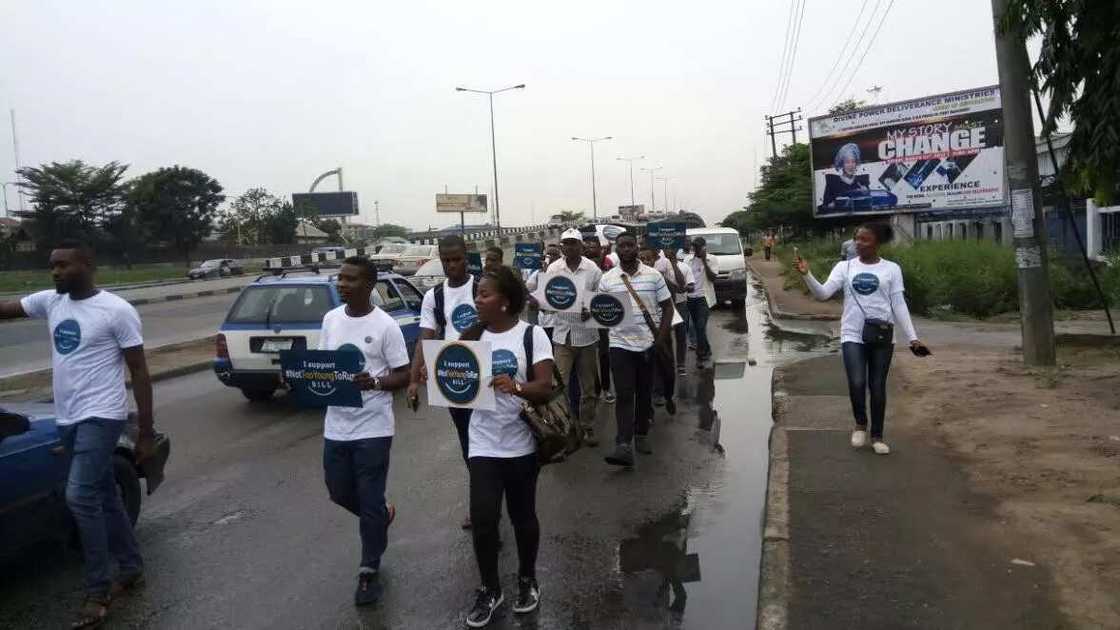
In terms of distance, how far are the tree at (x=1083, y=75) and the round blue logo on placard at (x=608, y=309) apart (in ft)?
12.0

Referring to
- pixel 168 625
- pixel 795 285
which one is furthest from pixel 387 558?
pixel 795 285

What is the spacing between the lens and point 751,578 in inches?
185

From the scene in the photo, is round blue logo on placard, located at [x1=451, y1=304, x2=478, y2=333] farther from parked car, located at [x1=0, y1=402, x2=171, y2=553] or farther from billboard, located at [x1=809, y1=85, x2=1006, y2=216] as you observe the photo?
billboard, located at [x1=809, y1=85, x2=1006, y2=216]

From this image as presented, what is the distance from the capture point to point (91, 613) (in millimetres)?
4148

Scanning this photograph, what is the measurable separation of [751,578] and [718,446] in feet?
9.22

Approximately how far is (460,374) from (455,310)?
1831 millimetres

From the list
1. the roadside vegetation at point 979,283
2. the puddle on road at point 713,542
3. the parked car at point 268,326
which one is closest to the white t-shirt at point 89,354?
the puddle on road at point 713,542

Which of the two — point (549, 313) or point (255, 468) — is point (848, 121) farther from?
point (255, 468)

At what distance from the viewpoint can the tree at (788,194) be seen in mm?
42219

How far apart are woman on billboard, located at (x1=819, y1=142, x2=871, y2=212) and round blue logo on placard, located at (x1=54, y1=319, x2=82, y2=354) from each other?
27.8 meters

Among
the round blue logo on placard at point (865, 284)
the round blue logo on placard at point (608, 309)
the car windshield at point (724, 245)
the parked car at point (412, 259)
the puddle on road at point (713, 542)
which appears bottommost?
the puddle on road at point (713, 542)

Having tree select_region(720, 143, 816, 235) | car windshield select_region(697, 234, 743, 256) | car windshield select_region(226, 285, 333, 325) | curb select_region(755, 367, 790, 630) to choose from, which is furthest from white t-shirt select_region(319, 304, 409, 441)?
tree select_region(720, 143, 816, 235)

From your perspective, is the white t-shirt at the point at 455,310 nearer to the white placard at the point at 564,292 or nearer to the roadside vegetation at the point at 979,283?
the white placard at the point at 564,292

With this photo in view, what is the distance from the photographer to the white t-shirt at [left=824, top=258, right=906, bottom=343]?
620 cm
